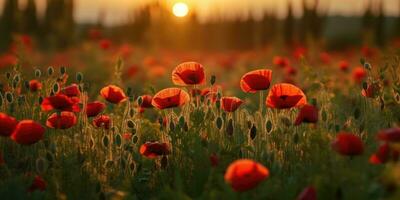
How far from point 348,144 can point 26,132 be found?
4.38ft

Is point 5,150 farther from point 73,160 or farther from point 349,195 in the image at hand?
point 349,195

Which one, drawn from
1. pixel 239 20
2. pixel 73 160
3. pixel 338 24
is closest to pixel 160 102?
pixel 73 160

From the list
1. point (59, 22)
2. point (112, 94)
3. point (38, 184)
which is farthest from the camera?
point (59, 22)

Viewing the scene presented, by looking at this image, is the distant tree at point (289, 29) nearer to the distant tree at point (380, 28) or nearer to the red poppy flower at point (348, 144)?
the distant tree at point (380, 28)

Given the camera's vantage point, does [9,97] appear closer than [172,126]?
No

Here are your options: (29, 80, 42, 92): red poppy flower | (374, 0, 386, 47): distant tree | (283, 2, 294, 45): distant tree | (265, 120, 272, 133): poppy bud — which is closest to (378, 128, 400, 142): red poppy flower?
(265, 120, 272, 133): poppy bud

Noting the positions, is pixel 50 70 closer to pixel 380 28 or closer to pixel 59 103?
pixel 59 103

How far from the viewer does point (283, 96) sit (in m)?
2.96

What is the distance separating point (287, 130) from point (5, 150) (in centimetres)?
156

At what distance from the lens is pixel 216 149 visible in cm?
301

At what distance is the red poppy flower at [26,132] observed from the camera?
2.67 m

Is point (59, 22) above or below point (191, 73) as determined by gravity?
above

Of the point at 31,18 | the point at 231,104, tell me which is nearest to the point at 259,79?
the point at 231,104

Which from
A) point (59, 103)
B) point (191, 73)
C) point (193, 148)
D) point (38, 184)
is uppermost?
point (191, 73)
